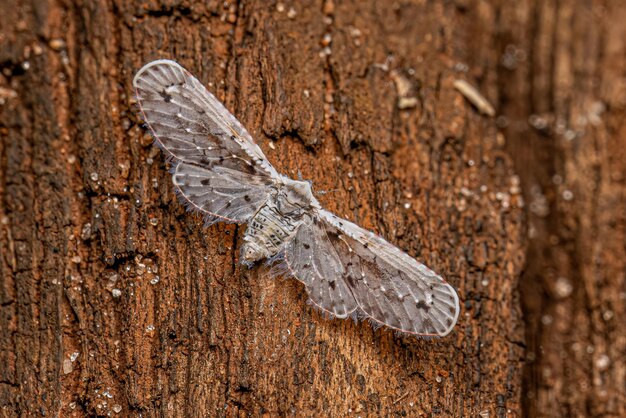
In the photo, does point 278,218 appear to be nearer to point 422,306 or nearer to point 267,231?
point 267,231

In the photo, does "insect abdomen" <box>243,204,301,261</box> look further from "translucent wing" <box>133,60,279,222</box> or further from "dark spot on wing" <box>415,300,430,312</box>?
"dark spot on wing" <box>415,300,430,312</box>

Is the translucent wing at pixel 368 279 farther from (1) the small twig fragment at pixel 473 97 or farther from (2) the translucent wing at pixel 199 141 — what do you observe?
(1) the small twig fragment at pixel 473 97

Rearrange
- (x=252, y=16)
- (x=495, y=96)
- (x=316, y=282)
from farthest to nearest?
(x=495, y=96), (x=252, y=16), (x=316, y=282)

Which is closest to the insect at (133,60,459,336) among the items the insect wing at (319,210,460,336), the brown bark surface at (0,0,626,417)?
the insect wing at (319,210,460,336)

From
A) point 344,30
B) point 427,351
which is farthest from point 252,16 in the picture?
point 427,351

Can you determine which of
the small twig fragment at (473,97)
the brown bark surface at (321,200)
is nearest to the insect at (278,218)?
the brown bark surface at (321,200)

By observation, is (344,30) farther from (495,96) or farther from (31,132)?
(31,132)

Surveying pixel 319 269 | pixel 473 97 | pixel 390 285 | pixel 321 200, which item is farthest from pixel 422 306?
pixel 473 97
